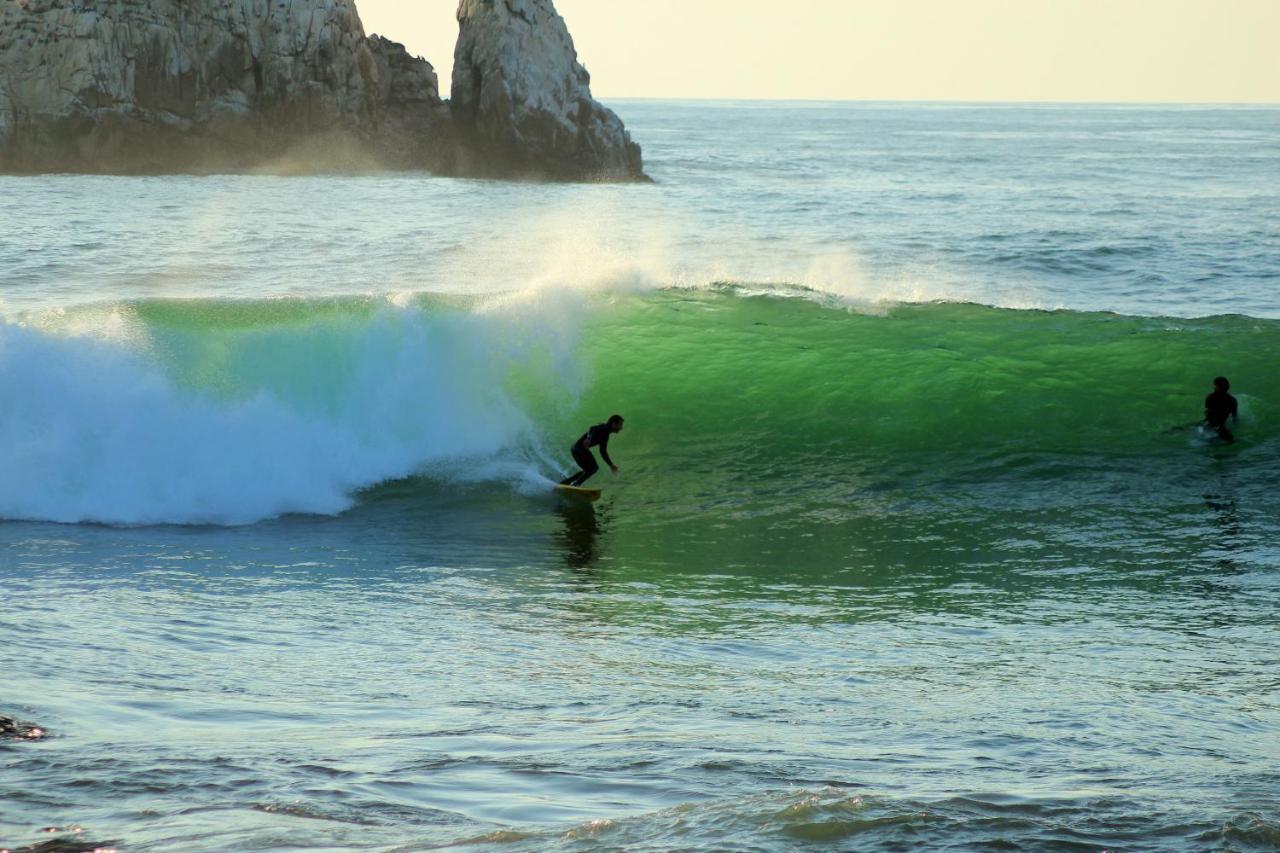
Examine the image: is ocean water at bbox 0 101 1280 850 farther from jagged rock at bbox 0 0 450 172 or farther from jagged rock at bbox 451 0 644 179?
jagged rock at bbox 0 0 450 172

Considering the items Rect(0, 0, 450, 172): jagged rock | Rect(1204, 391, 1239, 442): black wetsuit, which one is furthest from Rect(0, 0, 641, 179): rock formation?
Rect(1204, 391, 1239, 442): black wetsuit

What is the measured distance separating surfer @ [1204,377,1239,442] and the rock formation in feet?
152

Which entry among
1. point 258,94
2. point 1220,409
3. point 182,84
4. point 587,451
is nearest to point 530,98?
point 258,94

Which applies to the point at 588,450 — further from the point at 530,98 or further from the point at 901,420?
the point at 530,98

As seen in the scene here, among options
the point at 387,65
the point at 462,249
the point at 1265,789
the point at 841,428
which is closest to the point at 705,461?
the point at 841,428

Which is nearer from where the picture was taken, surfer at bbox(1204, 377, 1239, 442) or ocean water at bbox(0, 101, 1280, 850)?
ocean water at bbox(0, 101, 1280, 850)

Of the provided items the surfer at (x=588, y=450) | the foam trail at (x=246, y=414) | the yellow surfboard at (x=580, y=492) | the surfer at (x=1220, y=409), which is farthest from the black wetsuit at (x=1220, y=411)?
the foam trail at (x=246, y=414)

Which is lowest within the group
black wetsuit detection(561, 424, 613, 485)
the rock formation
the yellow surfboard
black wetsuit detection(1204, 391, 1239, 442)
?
the yellow surfboard

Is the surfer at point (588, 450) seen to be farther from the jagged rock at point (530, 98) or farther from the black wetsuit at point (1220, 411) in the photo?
the jagged rock at point (530, 98)

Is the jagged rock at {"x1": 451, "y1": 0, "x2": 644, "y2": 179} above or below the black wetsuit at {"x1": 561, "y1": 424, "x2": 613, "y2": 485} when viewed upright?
above

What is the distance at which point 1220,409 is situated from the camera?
46.0 feet

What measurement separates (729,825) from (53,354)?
421 inches

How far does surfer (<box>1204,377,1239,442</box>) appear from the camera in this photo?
14.0 m

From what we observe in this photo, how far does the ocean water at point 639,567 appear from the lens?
17.2ft
